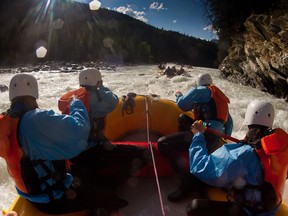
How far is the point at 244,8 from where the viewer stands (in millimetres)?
10344

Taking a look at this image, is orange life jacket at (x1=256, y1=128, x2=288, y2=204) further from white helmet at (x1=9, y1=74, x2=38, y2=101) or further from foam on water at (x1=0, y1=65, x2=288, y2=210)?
foam on water at (x1=0, y1=65, x2=288, y2=210)

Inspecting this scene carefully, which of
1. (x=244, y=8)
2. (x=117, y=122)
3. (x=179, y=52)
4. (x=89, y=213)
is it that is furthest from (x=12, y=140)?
(x=179, y=52)

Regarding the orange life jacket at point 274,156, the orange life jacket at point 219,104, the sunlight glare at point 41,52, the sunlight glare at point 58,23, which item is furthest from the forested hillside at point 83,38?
the orange life jacket at point 274,156

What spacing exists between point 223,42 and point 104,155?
448 inches

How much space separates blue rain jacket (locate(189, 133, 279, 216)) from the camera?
1.63m

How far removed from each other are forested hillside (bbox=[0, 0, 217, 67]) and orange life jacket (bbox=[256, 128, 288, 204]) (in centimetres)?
2998

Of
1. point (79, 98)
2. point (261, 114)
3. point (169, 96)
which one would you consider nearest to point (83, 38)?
point (169, 96)

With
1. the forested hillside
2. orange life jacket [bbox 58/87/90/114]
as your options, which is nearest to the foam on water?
orange life jacket [bbox 58/87/90/114]

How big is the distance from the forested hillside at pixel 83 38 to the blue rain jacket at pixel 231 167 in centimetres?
2967

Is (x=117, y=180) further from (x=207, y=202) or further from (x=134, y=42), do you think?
(x=134, y=42)

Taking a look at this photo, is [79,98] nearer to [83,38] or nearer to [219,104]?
[219,104]

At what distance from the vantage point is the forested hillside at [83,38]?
33281 mm

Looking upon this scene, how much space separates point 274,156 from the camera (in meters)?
1.55

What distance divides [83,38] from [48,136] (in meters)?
36.8
